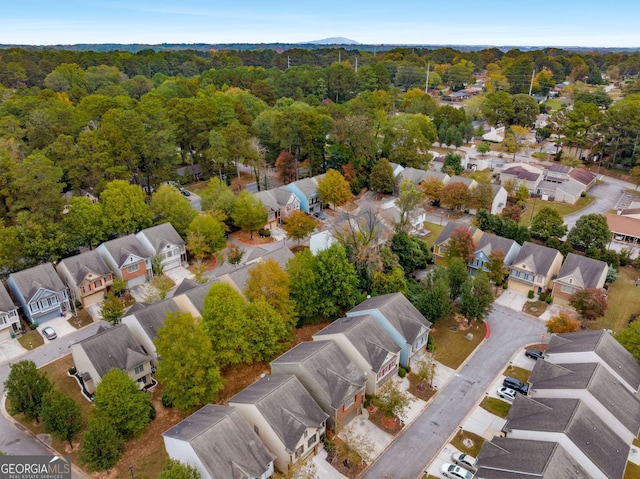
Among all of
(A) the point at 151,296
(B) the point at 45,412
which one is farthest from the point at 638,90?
(B) the point at 45,412

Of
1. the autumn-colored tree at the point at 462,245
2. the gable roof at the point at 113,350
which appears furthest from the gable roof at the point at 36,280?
the autumn-colored tree at the point at 462,245

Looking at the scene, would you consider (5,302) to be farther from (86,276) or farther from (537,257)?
(537,257)

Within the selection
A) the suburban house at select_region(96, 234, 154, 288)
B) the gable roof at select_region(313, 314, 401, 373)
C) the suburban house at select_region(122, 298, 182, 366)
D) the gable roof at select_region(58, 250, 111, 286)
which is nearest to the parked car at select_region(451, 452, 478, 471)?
the gable roof at select_region(313, 314, 401, 373)

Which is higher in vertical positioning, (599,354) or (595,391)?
(599,354)

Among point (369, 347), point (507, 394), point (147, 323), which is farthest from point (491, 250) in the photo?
point (147, 323)

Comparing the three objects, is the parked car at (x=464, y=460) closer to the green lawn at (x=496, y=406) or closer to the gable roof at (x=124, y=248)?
the green lawn at (x=496, y=406)

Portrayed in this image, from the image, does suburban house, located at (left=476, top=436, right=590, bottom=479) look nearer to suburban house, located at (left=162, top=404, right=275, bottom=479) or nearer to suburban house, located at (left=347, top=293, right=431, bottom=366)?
suburban house, located at (left=347, top=293, right=431, bottom=366)
